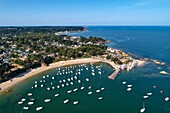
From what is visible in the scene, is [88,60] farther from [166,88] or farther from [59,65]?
[166,88]

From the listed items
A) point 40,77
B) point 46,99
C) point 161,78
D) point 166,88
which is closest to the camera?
point 46,99

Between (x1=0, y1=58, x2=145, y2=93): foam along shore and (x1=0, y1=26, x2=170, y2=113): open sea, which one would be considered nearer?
(x1=0, y1=26, x2=170, y2=113): open sea

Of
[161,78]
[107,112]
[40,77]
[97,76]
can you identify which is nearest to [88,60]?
[97,76]

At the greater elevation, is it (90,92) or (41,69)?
(41,69)

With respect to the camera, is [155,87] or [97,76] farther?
[97,76]

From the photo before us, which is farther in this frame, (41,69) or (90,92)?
(41,69)

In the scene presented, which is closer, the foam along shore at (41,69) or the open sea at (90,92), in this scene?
the open sea at (90,92)

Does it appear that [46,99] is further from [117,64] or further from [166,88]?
[117,64]

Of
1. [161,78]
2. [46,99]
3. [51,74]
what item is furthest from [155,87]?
[51,74]

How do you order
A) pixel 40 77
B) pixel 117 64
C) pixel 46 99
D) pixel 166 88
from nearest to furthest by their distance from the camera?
pixel 46 99 < pixel 166 88 < pixel 40 77 < pixel 117 64
